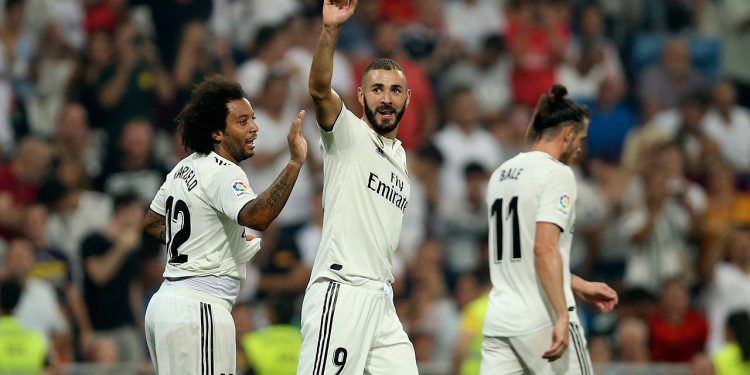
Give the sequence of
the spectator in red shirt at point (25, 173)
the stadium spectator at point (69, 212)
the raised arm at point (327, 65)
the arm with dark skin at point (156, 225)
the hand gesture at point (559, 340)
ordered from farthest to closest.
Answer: the spectator in red shirt at point (25, 173)
the stadium spectator at point (69, 212)
the arm with dark skin at point (156, 225)
the hand gesture at point (559, 340)
the raised arm at point (327, 65)

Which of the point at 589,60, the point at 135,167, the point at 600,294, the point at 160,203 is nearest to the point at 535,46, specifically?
the point at 589,60

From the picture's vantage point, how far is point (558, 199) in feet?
26.7

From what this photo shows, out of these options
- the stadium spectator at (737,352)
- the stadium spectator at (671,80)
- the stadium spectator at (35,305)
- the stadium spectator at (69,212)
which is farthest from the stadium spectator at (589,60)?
Answer: the stadium spectator at (35,305)

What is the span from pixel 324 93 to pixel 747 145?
962cm

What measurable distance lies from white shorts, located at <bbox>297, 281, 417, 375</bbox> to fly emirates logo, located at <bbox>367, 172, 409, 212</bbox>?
0.49m

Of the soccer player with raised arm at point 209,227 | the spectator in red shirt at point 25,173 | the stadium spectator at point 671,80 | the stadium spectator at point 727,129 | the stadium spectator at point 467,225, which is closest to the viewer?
the soccer player with raised arm at point 209,227

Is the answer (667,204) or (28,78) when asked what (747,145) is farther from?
(28,78)

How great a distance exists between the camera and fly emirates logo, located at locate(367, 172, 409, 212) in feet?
24.4

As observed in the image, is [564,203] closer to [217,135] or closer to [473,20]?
[217,135]

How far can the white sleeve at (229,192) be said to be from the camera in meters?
7.14

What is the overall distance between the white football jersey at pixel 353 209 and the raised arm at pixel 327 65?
4.2 inches

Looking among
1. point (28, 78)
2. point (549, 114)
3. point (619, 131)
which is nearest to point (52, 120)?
point (28, 78)

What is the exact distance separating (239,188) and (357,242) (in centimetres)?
72

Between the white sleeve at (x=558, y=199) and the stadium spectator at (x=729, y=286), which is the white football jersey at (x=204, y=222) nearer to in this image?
the white sleeve at (x=558, y=199)
